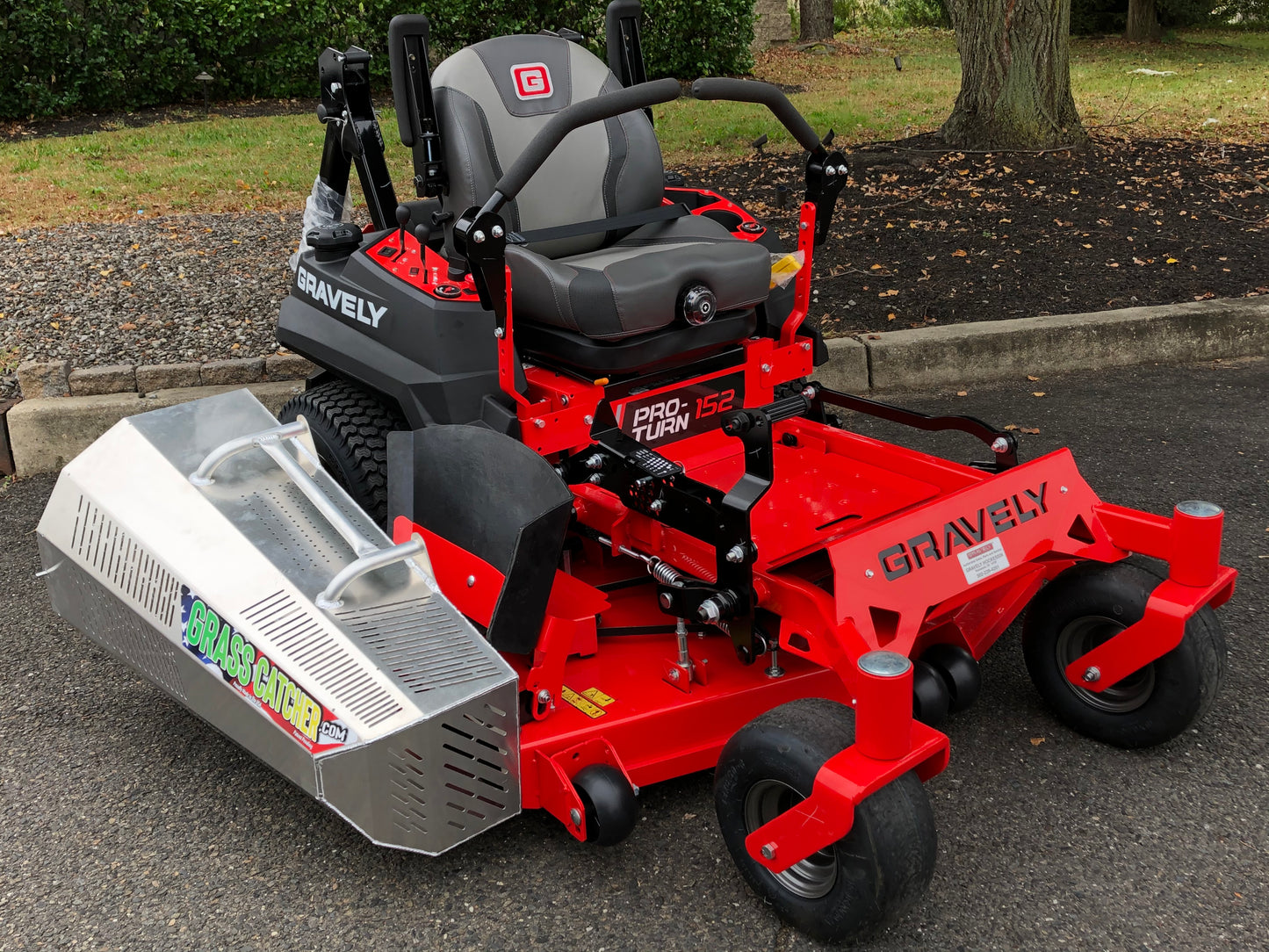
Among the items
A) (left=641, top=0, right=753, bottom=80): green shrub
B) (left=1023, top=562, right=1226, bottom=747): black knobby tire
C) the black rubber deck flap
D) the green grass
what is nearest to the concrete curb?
the black rubber deck flap

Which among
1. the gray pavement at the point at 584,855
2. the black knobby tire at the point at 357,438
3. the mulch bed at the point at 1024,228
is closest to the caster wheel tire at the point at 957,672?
the gray pavement at the point at 584,855

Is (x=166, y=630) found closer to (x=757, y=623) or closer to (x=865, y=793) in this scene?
(x=757, y=623)

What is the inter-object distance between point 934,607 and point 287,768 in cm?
136

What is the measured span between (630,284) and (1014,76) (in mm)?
5188

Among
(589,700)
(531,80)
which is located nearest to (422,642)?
(589,700)

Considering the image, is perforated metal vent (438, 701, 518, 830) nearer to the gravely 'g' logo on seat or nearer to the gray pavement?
the gray pavement

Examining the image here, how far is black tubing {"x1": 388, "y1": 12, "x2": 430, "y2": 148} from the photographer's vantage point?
9.39 ft

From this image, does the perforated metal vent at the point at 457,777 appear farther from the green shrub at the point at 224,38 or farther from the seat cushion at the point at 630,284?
the green shrub at the point at 224,38

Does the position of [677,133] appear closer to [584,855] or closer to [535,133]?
[535,133]

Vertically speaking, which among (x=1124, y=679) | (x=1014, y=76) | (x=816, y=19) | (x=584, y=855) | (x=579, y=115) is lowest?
(x=584, y=855)

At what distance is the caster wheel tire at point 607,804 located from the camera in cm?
221

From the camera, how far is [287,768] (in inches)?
87.1

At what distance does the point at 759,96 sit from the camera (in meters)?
2.70

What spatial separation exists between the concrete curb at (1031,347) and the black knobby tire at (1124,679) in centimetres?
218
